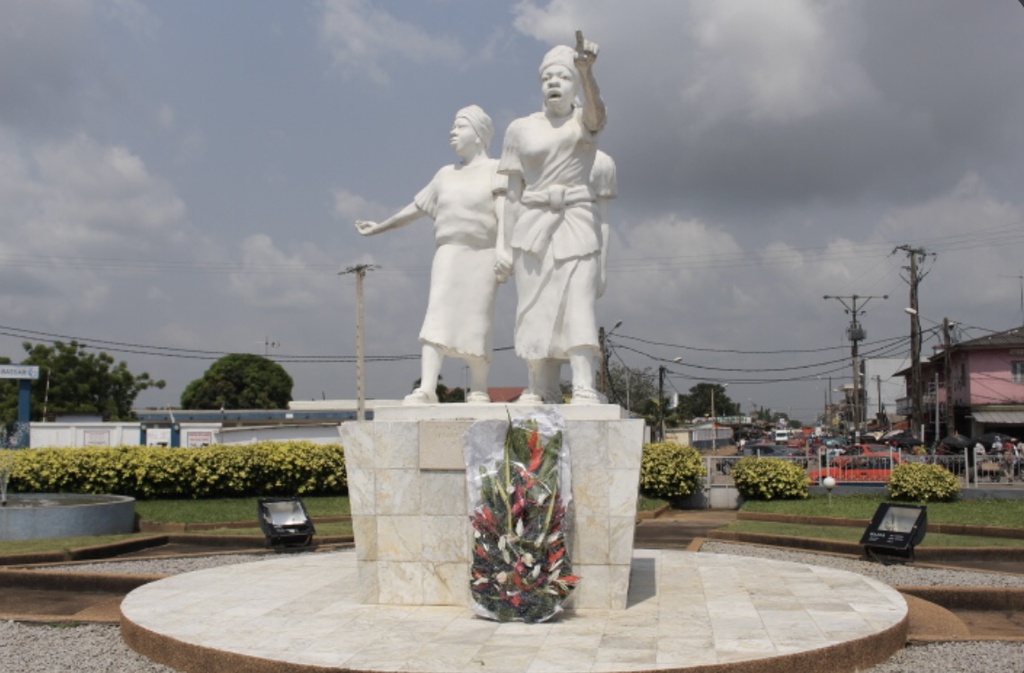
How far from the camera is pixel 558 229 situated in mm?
8055

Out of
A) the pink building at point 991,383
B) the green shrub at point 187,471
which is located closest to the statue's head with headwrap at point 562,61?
the green shrub at point 187,471

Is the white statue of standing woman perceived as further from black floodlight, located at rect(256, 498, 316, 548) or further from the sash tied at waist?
black floodlight, located at rect(256, 498, 316, 548)

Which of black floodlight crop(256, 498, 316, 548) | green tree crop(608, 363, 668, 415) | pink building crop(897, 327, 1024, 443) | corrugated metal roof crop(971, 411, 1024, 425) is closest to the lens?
black floodlight crop(256, 498, 316, 548)

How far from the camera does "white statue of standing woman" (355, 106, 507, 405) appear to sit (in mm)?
8523

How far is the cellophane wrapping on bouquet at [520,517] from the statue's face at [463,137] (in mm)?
2687

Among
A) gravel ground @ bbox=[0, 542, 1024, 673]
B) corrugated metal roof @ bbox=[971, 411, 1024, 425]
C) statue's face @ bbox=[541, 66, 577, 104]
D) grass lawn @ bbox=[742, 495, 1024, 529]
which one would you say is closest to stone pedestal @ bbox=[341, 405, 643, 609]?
gravel ground @ bbox=[0, 542, 1024, 673]

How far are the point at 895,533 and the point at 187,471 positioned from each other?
43.3 ft

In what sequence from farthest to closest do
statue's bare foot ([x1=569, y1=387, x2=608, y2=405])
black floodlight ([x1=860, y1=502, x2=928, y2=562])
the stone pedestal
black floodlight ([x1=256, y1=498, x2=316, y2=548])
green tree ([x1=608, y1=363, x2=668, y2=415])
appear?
green tree ([x1=608, y1=363, x2=668, y2=415]), black floodlight ([x1=256, y1=498, x2=316, y2=548]), black floodlight ([x1=860, y1=502, x2=928, y2=562]), statue's bare foot ([x1=569, y1=387, x2=608, y2=405]), the stone pedestal

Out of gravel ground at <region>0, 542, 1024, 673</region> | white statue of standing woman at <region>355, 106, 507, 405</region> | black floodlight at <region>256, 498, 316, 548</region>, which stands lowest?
gravel ground at <region>0, 542, 1024, 673</region>

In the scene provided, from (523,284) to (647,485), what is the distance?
1457 cm

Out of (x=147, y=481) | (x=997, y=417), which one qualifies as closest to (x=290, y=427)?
(x=147, y=481)

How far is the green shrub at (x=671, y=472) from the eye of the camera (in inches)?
859

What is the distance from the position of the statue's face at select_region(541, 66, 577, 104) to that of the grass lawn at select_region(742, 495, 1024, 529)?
35.2 feet

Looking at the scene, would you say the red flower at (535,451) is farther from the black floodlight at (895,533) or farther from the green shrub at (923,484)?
the green shrub at (923,484)
